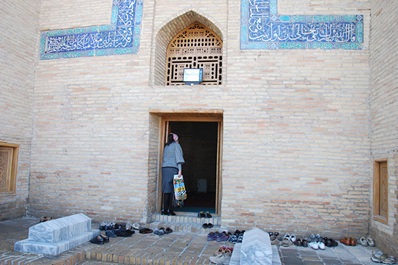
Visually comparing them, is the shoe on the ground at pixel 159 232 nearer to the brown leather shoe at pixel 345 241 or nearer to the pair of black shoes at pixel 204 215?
the pair of black shoes at pixel 204 215

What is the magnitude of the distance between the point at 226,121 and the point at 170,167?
139 centimetres

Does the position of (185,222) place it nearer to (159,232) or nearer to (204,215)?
(204,215)

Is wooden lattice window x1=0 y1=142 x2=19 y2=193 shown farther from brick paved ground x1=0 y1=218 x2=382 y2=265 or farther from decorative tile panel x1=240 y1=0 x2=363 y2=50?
decorative tile panel x1=240 y1=0 x2=363 y2=50

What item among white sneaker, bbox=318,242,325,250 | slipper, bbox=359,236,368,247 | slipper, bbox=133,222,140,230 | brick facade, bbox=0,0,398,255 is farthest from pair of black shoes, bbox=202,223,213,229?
slipper, bbox=359,236,368,247

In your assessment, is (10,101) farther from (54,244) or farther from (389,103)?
(389,103)

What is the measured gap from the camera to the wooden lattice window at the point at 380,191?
5152 millimetres

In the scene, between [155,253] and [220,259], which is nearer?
[220,259]

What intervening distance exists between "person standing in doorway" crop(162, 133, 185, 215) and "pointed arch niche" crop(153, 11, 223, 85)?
1.20m

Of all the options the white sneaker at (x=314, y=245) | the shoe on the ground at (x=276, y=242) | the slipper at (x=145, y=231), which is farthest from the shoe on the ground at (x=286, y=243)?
the slipper at (x=145, y=231)

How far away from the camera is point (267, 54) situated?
596 cm

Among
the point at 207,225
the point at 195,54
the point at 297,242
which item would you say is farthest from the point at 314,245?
the point at 195,54

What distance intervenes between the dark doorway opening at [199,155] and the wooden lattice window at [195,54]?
4171 millimetres

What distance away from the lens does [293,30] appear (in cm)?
594

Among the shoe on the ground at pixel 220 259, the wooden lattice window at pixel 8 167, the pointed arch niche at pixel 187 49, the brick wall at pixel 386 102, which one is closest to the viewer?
the shoe on the ground at pixel 220 259
